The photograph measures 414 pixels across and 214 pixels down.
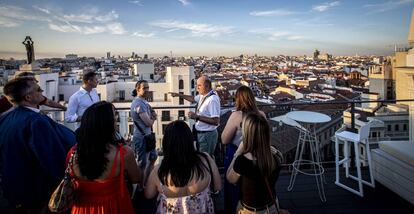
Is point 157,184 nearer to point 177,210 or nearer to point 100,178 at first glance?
point 177,210

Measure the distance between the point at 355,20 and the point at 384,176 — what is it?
132 ft

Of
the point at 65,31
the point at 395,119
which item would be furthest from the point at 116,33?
the point at 395,119

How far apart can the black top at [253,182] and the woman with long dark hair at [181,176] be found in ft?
0.78

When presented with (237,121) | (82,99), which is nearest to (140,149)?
(82,99)

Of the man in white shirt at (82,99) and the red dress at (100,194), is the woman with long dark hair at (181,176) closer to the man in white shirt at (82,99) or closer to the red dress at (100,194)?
the red dress at (100,194)

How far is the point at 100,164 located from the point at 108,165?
0.06 meters

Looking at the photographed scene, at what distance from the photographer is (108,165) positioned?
2.37m

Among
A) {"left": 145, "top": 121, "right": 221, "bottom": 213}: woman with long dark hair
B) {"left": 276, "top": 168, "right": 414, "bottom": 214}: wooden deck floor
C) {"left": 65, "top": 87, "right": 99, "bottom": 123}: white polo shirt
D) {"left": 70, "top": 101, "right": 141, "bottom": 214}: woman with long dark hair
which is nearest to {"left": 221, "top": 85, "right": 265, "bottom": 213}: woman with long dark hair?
{"left": 276, "top": 168, "right": 414, "bottom": 214}: wooden deck floor

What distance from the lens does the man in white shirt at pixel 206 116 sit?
14.0ft

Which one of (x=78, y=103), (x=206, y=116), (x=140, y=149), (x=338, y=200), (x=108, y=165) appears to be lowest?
(x=338, y=200)

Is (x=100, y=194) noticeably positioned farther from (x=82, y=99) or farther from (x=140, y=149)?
(x=82, y=99)

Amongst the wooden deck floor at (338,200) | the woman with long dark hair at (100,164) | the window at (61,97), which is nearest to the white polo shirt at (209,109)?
the wooden deck floor at (338,200)

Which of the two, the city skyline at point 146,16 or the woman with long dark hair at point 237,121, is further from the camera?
the city skyline at point 146,16

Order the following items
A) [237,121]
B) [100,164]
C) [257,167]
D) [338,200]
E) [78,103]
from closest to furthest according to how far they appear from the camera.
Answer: [100,164]
[257,167]
[237,121]
[338,200]
[78,103]
